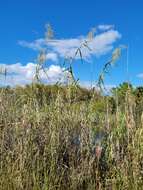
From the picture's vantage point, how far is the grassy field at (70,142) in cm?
487

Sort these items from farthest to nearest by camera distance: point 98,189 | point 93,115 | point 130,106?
point 93,115 → point 130,106 → point 98,189

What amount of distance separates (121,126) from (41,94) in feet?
3.59

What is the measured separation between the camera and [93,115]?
5.61 metres

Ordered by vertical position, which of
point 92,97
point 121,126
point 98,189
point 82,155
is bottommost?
point 98,189

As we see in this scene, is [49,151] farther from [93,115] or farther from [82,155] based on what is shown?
[93,115]

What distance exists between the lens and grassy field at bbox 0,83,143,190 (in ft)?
16.0

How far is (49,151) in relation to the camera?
16.6 feet

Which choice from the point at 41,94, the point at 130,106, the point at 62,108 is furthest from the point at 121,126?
the point at 41,94

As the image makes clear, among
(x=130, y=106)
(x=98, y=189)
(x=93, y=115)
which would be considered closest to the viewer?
(x=98, y=189)

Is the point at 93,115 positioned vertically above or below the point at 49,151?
above

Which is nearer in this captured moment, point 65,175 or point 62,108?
point 65,175

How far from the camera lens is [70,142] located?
5.24 meters

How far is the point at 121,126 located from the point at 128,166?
64 cm

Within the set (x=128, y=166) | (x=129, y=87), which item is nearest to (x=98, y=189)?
(x=128, y=166)
